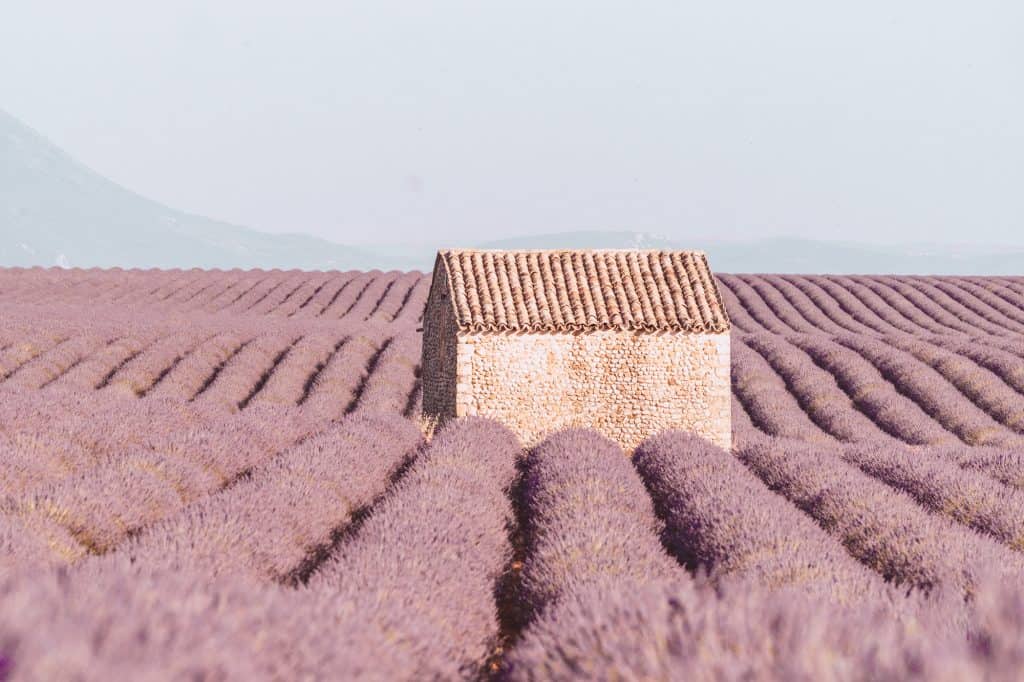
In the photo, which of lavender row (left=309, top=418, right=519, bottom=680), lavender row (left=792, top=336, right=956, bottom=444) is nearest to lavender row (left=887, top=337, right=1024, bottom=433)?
lavender row (left=792, top=336, right=956, bottom=444)

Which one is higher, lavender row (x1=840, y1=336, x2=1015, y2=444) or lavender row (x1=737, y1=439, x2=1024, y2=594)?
lavender row (x1=737, y1=439, x2=1024, y2=594)

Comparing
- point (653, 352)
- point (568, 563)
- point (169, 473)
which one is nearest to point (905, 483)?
point (653, 352)

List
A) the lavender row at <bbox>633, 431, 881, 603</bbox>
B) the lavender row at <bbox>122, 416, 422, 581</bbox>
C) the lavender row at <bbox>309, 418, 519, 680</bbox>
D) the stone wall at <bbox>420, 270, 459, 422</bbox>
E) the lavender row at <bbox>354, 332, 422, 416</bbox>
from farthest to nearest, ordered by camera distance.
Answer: the lavender row at <bbox>354, 332, 422, 416</bbox>, the stone wall at <bbox>420, 270, 459, 422</bbox>, the lavender row at <bbox>122, 416, 422, 581</bbox>, the lavender row at <bbox>633, 431, 881, 603</bbox>, the lavender row at <bbox>309, 418, 519, 680</bbox>

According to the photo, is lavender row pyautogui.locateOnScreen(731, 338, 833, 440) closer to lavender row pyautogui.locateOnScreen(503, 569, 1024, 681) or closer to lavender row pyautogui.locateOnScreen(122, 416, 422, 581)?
lavender row pyautogui.locateOnScreen(122, 416, 422, 581)

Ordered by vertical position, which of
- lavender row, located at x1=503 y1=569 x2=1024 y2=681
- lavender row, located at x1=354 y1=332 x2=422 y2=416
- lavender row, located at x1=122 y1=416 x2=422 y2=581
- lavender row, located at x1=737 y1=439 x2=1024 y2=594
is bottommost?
lavender row, located at x1=354 y1=332 x2=422 y2=416

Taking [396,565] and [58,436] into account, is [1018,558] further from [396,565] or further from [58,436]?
[58,436]
